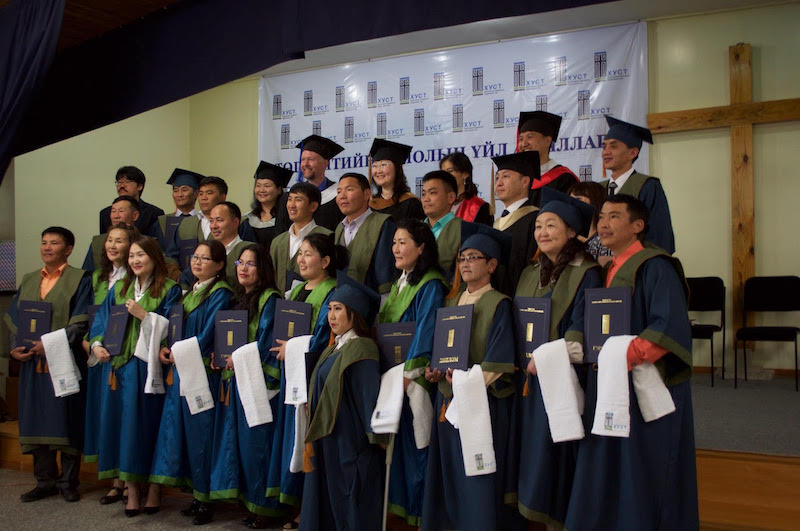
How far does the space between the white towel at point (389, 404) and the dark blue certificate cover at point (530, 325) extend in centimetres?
58

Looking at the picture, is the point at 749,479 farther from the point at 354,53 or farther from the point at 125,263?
the point at 354,53

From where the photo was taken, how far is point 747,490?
3.46 metres

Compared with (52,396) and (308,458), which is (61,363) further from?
(308,458)

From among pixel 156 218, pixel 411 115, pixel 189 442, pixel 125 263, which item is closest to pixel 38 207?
pixel 156 218

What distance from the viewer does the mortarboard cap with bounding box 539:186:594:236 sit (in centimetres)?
330

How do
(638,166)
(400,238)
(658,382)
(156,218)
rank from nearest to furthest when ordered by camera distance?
(658,382), (400,238), (156,218), (638,166)

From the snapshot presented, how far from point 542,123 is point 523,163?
2.44 ft

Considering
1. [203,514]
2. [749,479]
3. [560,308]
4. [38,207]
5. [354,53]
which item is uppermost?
[354,53]

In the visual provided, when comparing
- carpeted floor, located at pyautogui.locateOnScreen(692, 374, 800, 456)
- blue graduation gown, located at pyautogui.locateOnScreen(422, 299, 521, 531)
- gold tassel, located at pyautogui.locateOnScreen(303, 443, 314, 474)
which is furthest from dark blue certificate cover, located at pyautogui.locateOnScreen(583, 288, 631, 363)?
gold tassel, located at pyautogui.locateOnScreen(303, 443, 314, 474)

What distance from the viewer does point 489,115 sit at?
795 centimetres

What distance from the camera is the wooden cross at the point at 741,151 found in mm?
7059

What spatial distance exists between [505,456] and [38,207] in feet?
20.9

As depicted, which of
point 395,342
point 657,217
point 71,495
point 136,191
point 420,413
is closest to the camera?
point 420,413

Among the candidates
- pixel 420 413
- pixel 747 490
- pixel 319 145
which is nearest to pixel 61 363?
pixel 319 145
